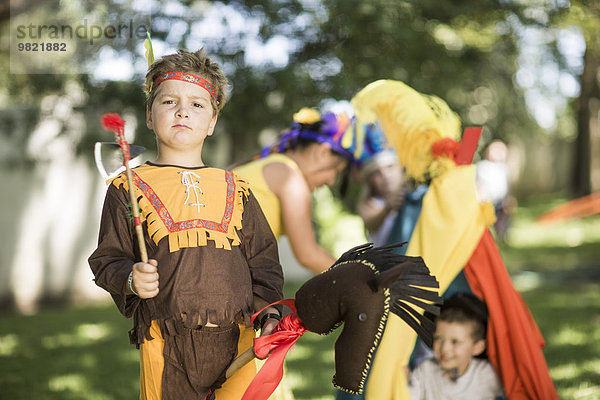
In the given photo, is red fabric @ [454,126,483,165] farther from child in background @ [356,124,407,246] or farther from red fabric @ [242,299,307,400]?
red fabric @ [242,299,307,400]

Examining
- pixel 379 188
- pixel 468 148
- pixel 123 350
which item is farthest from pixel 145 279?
pixel 123 350

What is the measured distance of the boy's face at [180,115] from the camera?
1.96m

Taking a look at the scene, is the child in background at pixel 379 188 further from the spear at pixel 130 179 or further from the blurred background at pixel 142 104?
the spear at pixel 130 179

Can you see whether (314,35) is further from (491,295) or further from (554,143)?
(554,143)

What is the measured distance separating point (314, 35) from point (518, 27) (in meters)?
1.74

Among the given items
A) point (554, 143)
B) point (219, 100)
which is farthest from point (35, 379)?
point (554, 143)

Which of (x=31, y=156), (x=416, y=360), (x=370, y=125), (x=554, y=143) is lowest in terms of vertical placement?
(x=416, y=360)

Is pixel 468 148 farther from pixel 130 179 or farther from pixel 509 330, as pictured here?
pixel 130 179

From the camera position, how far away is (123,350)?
5.41 meters

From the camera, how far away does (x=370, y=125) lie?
3359mm

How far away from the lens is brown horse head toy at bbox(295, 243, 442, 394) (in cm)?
179

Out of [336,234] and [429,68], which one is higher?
[429,68]

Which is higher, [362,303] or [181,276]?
[181,276]

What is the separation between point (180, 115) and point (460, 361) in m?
1.94
